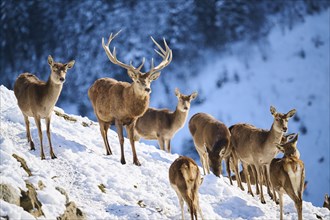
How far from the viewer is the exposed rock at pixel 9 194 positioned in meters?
9.12

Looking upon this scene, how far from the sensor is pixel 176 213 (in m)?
11.2

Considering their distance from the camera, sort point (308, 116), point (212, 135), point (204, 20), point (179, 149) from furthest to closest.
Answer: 1. point (204, 20)
2. point (308, 116)
3. point (179, 149)
4. point (212, 135)

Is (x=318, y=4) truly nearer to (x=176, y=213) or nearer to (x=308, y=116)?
(x=308, y=116)

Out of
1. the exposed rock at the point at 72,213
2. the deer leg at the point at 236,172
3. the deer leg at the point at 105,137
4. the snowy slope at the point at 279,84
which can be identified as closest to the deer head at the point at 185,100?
the deer leg at the point at 236,172

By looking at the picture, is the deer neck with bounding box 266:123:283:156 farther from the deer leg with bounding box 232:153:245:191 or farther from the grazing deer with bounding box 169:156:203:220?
the grazing deer with bounding box 169:156:203:220

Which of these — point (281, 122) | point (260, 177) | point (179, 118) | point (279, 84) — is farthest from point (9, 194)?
point (279, 84)

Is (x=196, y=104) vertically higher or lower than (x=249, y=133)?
lower

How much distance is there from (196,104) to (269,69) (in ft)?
27.2

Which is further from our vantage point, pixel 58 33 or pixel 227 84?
pixel 58 33

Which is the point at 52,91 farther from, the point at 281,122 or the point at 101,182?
the point at 281,122

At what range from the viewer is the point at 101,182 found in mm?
11539

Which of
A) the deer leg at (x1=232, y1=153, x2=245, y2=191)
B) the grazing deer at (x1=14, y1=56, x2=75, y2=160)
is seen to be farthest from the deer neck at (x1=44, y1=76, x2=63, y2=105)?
the deer leg at (x1=232, y1=153, x2=245, y2=191)

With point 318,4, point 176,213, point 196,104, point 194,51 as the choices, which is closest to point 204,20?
point 194,51

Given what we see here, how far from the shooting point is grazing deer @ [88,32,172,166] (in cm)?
1338
